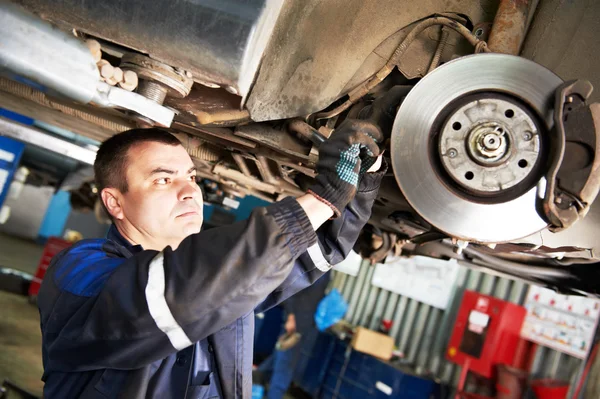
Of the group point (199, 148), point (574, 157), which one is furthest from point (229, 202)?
point (574, 157)

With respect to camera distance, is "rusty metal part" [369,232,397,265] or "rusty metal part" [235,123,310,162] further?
"rusty metal part" [369,232,397,265]

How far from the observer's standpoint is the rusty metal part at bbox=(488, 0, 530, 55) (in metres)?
1.18

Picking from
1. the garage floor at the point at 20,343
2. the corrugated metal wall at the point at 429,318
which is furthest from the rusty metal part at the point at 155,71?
the corrugated metal wall at the point at 429,318

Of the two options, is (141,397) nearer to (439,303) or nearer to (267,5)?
(267,5)

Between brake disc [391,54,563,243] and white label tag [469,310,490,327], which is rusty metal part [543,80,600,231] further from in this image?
white label tag [469,310,490,327]

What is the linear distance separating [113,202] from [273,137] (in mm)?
497

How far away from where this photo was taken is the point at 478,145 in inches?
39.1

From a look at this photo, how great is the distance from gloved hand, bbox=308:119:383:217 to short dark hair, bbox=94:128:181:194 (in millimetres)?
471

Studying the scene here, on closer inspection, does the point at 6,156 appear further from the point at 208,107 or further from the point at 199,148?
the point at 208,107

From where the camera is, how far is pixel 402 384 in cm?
402

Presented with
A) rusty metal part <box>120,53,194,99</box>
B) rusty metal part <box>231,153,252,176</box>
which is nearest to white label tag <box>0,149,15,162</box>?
rusty metal part <box>231,153,252,176</box>

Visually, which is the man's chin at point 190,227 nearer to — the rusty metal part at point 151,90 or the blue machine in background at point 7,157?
the rusty metal part at point 151,90

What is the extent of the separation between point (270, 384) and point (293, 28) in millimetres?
3533

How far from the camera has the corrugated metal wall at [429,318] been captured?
4121mm
